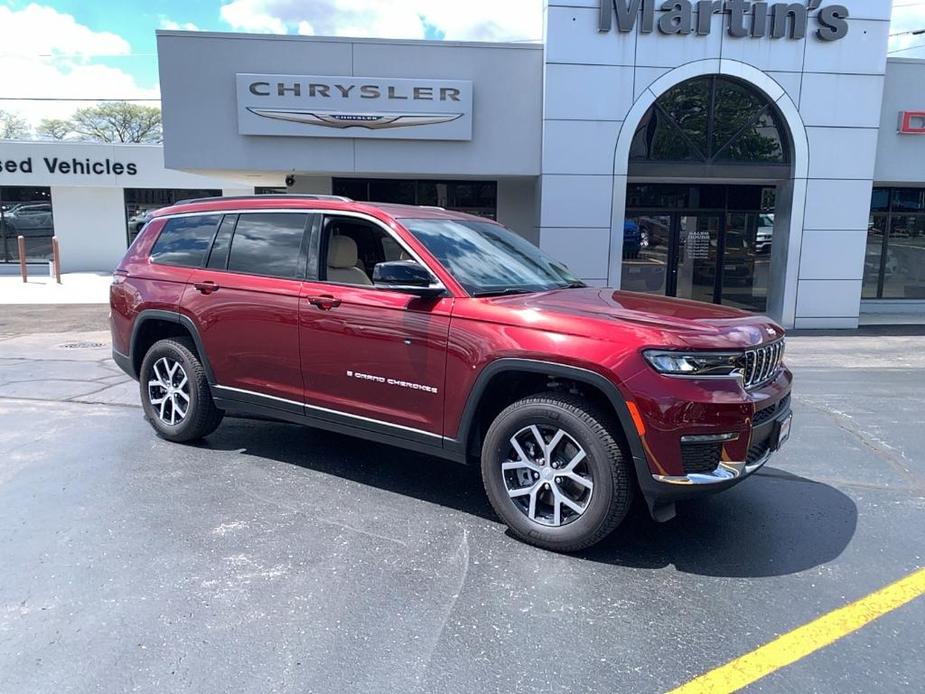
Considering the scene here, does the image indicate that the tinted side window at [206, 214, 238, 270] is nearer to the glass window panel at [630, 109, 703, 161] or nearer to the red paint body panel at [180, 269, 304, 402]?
the red paint body panel at [180, 269, 304, 402]

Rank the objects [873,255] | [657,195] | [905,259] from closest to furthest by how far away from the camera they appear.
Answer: [657,195], [873,255], [905,259]

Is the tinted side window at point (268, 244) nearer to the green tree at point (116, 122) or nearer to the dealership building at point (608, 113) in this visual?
the dealership building at point (608, 113)

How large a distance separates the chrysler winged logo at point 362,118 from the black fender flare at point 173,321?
24.2 ft

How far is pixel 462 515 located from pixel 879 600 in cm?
227

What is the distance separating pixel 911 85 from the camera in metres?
13.1

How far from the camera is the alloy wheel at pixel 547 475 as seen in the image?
12.6 ft

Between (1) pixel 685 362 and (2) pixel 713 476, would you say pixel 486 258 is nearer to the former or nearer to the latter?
(1) pixel 685 362

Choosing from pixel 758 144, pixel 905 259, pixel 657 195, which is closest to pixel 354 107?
pixel 657 195

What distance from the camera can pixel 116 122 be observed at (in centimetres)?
5347

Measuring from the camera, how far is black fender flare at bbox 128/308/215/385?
5.40 metres

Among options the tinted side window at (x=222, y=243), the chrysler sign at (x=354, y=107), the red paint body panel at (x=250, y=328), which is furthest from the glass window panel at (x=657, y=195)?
the red paint body panel at (x=250, y=328)

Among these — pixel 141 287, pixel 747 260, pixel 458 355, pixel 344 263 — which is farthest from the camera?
pixel 747 260

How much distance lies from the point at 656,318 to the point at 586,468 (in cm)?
90

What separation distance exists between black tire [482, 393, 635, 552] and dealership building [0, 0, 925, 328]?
899cm
